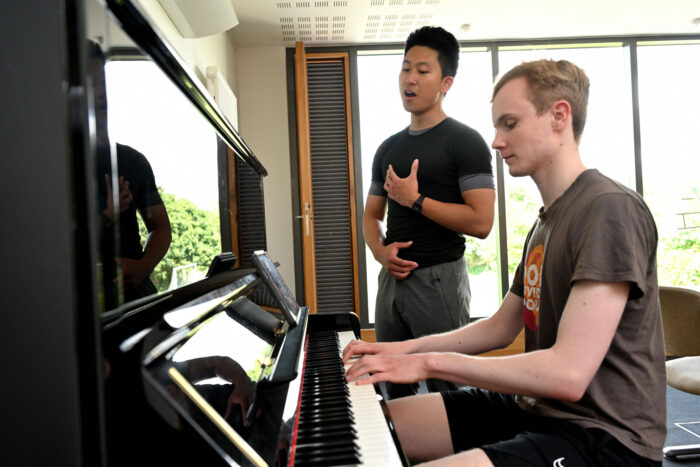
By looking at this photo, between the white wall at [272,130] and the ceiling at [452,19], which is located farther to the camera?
the white wall at [272,130]

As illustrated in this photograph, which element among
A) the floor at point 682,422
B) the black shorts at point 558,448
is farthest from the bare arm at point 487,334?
the floor at point 682,422

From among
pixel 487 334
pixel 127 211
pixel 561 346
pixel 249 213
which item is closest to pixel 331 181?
pixel 249 213

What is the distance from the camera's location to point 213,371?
0.78m

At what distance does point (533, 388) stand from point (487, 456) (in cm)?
15

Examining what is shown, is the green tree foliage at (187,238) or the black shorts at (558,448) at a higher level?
the green tree foliage at (187,238)

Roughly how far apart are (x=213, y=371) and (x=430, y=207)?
43.9 inches

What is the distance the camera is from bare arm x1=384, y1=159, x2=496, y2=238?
5.79ft

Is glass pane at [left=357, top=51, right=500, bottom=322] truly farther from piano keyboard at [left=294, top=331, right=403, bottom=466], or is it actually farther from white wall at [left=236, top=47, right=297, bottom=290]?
piano keyboard at [left=294, top=331, right=403, bottom=466]

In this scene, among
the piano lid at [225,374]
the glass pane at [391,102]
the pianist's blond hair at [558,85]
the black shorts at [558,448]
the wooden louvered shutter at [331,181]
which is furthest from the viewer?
the glass pane at [391,102]

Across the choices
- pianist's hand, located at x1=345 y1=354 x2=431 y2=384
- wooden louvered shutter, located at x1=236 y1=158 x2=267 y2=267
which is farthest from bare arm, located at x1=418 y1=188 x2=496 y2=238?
pianist's hand, located at x1=345 y1=354 x2=431 y2=384

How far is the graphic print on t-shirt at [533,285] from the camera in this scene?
1.21 m

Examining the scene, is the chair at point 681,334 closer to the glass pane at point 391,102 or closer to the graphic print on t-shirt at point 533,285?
the graphic print on t-shirt at point 533,285

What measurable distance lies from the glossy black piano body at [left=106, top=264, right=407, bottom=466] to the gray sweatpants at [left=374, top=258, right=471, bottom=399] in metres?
0.58

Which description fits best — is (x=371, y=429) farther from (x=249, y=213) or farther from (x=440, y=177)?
(x=440, y=177)
